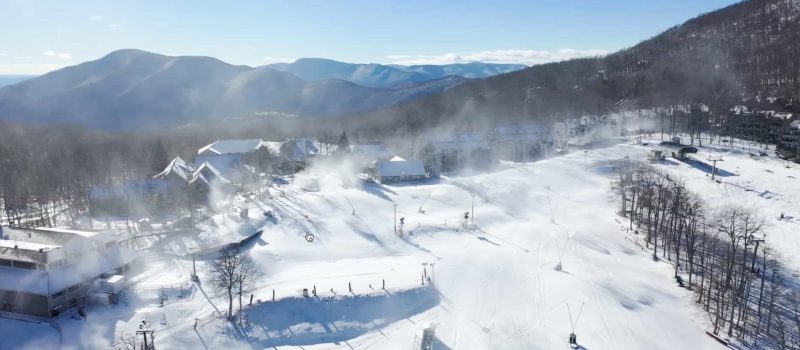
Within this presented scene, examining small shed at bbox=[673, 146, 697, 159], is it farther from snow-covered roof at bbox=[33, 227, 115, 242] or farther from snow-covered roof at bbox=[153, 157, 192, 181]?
snow-covered roof at bbox=[33, 227, 115, 242]

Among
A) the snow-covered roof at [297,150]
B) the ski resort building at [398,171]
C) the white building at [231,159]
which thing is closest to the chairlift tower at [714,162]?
the ski resort building at [398,171]

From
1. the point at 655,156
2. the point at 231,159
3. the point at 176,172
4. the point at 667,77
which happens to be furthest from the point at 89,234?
the point at 667,77

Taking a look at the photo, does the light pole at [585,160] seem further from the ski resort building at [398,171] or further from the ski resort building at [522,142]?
the ski resort building at [398,171]

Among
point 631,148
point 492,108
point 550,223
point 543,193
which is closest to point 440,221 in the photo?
point 550,223

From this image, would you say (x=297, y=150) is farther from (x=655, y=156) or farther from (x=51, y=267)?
(x=655, y=156)

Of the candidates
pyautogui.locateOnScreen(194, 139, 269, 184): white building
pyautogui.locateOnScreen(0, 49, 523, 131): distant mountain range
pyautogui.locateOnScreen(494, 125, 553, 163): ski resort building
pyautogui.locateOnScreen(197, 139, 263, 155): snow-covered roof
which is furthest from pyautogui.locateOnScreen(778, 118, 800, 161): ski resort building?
pyautogui.locateOnScreen(0, 49, 523, 131): distant mountain range

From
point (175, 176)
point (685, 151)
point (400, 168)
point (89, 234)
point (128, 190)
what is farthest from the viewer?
point (685, 151)
